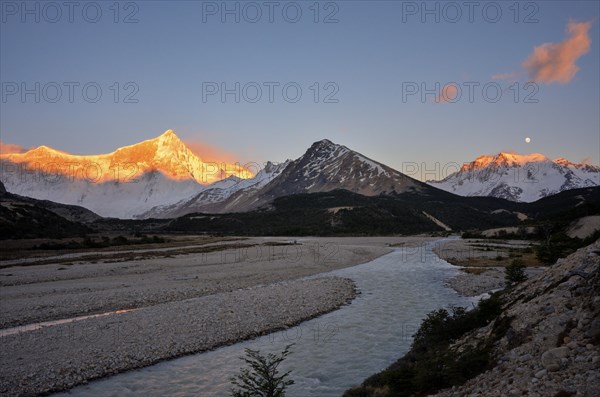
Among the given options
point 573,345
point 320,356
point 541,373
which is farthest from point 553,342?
point 320,356

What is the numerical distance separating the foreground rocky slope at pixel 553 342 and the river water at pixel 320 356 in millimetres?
5795

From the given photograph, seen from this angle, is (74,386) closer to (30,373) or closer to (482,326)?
(30,373)

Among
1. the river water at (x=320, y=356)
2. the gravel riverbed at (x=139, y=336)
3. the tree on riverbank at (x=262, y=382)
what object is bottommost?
the river water at (x=320, y=356)

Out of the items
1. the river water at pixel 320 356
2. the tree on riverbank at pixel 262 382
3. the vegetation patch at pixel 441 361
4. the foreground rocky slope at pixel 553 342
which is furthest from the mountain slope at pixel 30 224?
the foreground rocky slope at pixel 553 342

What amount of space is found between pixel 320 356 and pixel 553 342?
1197 centimetres

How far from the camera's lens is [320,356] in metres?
20.7

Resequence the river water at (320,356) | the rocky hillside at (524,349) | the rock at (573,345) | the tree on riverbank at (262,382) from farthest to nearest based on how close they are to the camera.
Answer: the river water at (320,356), the tree on riverbank at (262,382), the rock at (573,345), the rocky hillside at (524,349)

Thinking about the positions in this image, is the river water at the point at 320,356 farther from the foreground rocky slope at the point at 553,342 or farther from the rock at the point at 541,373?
the rock at the point at 541,373

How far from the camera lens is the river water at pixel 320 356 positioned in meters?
17.1

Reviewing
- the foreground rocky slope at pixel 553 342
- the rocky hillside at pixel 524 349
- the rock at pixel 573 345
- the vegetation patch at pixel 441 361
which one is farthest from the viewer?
the vegetation patch at pixel 441 361

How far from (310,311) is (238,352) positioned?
30.7 feet

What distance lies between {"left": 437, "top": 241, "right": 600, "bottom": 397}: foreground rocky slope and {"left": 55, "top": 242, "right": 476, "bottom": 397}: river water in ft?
19.0

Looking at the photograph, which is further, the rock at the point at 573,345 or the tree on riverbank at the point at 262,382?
the tree on riverbank at the point at 262,382

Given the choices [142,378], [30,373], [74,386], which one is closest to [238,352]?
[142,378]
